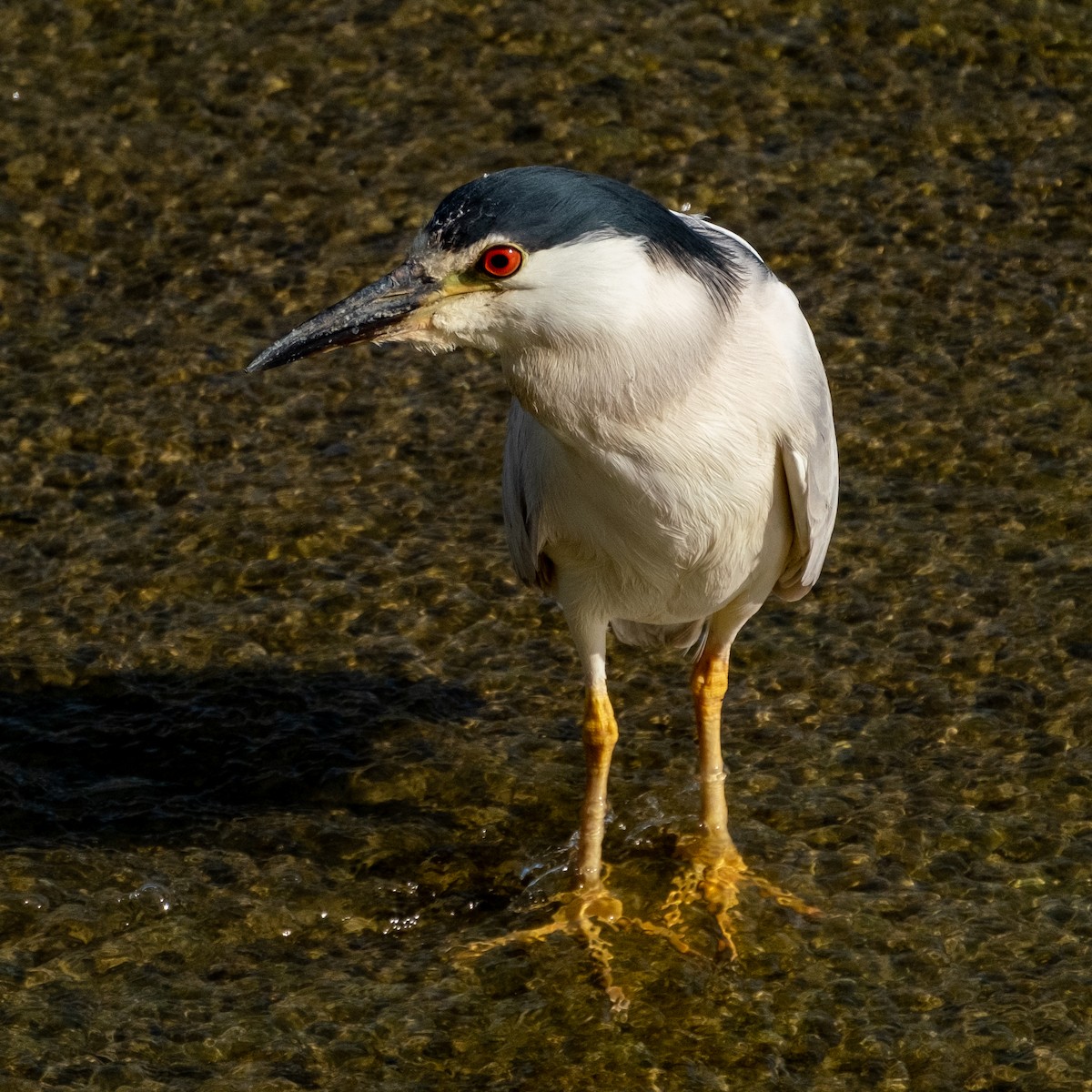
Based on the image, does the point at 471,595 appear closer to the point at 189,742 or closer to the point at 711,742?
the point at 189,742

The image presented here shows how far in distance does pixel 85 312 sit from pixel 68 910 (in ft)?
8.80

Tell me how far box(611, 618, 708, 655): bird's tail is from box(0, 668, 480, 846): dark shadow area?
1.89 ft

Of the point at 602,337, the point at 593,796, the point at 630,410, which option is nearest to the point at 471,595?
the point at 593,796

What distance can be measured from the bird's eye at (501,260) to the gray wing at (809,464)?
858 millimetres

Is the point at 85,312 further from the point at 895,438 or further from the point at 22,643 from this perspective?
the point at 895,438

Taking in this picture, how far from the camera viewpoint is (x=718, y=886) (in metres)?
4.34

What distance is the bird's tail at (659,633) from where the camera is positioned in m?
4.58

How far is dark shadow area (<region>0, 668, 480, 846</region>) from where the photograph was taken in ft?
15.2

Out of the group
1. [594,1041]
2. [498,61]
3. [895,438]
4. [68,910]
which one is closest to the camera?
[594,1041]

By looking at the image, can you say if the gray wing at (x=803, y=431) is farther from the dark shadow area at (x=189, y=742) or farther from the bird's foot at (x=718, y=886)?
the dark shadow area at (x=189, y=742)

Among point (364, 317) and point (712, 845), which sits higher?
point (364, 317)

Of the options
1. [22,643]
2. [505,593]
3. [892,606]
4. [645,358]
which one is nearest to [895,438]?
[892,606]

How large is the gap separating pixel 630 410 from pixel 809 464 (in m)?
0.62

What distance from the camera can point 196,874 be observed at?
4402 millimetres
